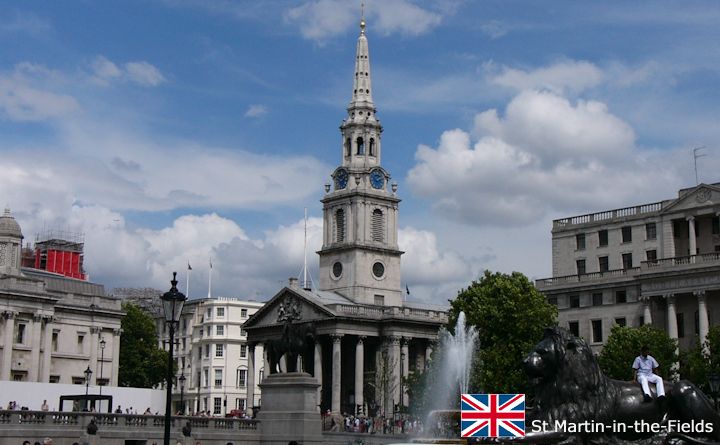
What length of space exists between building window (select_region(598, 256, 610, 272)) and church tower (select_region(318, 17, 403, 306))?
30.2m

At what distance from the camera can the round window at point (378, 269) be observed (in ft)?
390

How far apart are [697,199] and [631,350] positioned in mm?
19699

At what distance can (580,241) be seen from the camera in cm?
9750

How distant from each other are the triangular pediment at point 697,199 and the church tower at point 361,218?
3789 cm

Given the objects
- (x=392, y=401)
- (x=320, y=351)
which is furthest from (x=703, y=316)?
(x=320, y=351)

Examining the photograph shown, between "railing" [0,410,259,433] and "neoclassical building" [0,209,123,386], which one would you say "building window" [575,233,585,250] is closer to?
"neoclassical building" [0,209,123,386]

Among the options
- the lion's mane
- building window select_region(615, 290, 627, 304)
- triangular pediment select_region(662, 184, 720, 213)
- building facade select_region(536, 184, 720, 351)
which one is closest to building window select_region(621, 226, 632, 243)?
building facade select_region(536, 184, 720, 351)

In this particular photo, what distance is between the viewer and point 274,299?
114m

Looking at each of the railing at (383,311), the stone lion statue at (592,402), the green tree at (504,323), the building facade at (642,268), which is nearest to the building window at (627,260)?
the building facade at (642,268)

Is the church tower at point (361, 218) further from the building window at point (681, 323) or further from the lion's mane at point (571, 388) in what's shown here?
the lion's mane at point (571, 388)

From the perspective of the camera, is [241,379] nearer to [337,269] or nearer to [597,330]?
[337,269]

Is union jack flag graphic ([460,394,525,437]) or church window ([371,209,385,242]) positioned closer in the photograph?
union jack flag graphic ([460,394,525,437])

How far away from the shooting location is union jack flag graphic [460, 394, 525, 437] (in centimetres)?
1653

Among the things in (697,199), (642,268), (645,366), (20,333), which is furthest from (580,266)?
(645,366)
